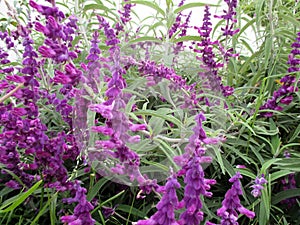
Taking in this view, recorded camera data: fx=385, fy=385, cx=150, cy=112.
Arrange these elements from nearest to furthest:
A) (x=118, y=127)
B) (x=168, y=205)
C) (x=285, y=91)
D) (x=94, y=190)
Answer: (x=168, y=205) < (x=118, y=127) < (x=94, y=190) < (x=285, y=91)

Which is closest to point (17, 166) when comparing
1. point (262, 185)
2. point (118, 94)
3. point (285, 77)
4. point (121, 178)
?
point (121, 178)

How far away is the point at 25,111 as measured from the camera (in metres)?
0.73

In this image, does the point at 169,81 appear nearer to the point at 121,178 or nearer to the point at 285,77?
the point at 121,178

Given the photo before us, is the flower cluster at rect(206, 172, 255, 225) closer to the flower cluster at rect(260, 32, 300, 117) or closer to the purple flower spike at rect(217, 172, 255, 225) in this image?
the purple flower spike at rect(217, 172, 255, 225)

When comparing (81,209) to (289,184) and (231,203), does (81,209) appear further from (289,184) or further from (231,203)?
(289,184)

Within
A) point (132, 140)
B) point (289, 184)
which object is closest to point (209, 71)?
point (289, 184)

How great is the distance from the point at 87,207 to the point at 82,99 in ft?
0.69

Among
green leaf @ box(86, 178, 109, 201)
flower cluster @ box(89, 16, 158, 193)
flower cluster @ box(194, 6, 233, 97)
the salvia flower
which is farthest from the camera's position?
flower cluster @ box(194, 6, 233, 97)

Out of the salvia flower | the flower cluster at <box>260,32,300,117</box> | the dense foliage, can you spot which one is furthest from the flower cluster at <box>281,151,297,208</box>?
the salvia flower

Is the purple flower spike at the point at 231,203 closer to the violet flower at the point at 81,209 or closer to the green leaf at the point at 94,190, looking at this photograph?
the violet flower at the point at 81,209

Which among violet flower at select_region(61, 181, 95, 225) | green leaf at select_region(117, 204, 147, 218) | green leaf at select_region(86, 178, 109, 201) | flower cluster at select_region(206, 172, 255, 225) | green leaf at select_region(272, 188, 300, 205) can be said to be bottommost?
green leaf at select_region(117, 204, 147, 218)

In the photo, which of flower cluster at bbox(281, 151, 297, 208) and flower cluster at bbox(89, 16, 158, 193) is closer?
flower cluster at bbox(89, 16, 158, 193)

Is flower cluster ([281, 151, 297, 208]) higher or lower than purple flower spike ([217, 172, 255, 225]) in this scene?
lower

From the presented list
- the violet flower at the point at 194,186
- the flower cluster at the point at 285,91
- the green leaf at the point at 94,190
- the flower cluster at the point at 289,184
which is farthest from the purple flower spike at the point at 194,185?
the flower cluster at the point at 285,91
